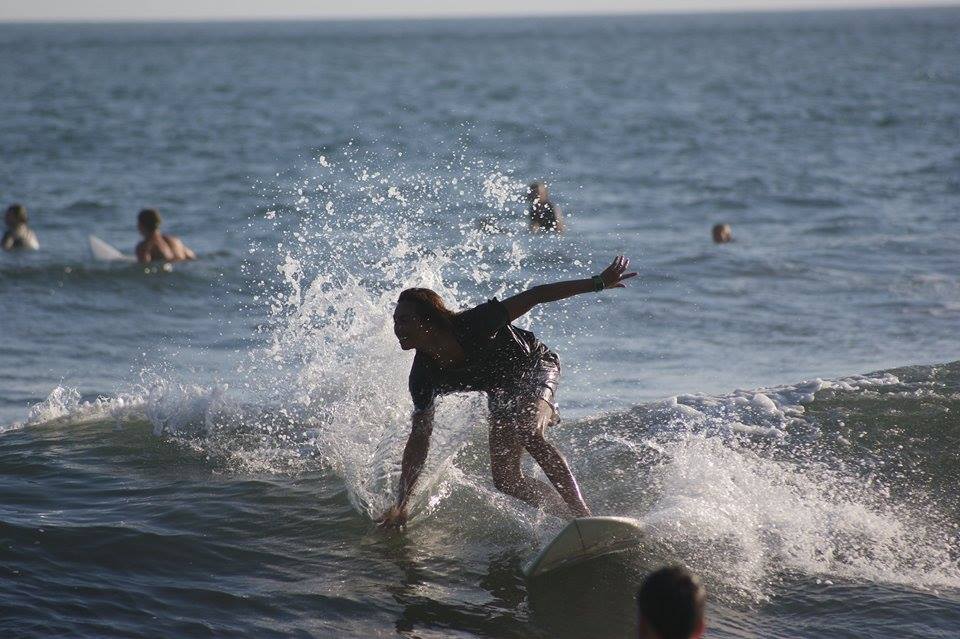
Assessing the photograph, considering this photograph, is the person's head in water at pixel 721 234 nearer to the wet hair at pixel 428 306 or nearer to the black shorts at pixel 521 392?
the black shorts at pixel 521 392

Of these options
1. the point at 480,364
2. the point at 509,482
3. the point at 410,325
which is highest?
the point at 410,325

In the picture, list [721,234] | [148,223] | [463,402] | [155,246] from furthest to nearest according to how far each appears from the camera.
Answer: [721,234] → [148,223] → [155,246] → [463,402]

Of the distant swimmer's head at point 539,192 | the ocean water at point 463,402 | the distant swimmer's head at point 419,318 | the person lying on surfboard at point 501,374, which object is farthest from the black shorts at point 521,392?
the distant swimmer's head at point 539,192

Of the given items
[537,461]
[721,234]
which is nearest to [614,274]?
[537,461]

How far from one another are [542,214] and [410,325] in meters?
10.5

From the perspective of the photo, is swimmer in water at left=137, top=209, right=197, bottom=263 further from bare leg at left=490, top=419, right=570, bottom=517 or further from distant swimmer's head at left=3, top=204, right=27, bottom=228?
bare leg at left=490, top=419, right=570, bottom=517

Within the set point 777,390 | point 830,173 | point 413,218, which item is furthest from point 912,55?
point 777,390

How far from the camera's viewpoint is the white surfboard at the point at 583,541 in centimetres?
615

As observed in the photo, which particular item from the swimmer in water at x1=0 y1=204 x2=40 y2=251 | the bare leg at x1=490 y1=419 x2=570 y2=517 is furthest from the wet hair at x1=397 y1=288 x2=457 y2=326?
the swimmer in water at x1=0 y1=204 x2=40 y2=251

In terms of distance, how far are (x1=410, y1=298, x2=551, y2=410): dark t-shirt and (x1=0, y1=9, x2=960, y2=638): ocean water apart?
92 centimetres

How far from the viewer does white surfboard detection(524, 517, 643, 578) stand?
6.15 metres

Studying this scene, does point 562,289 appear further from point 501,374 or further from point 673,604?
point 673,604

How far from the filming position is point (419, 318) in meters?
6.21

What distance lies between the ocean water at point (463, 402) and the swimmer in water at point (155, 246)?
37 cm
